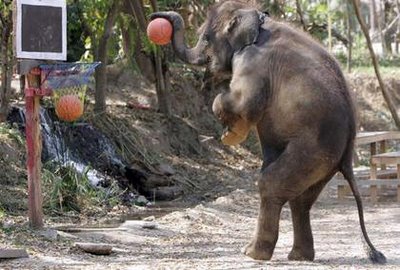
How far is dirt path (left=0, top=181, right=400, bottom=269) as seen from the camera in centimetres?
912

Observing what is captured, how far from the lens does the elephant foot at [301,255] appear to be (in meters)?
9.56

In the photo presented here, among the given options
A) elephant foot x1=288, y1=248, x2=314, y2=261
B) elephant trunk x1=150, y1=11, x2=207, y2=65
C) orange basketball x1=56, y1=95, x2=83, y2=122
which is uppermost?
elephant trunk x1=150, y1=11, x2=207, y2=65

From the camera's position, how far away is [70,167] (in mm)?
15062

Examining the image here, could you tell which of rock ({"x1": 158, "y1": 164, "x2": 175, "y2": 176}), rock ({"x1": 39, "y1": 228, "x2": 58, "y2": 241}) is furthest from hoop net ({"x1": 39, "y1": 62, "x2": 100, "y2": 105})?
rock ({"x1": 158, "y1": 164, "x2": 175, "y2": 176})

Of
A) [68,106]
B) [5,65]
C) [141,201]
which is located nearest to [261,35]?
[68,106]

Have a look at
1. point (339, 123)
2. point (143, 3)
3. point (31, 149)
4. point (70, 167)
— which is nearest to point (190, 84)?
point (143, 3)

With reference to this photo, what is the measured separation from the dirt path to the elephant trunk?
1.92m

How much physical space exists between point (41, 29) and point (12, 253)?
264 centimetres

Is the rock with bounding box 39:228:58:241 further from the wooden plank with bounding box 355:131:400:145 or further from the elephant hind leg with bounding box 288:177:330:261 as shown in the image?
the wooden plank with bounding box 355:131:400:145

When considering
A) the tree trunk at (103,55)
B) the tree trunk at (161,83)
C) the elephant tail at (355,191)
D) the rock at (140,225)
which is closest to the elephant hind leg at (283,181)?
the elephant tail at (355,191)

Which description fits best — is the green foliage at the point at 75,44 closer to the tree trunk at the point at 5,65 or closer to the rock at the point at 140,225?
the tree trunk at the point at 5,65

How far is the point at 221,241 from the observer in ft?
38.1

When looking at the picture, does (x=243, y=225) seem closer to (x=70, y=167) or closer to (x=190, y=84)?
(x=70, y=167)

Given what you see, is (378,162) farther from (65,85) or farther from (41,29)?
(41,29)
